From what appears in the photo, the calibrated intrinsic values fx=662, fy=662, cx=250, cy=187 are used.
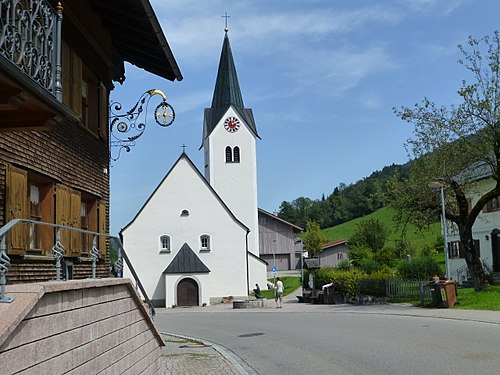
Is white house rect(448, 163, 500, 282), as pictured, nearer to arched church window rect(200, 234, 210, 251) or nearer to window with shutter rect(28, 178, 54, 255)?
arched church window rect(200, 234, 210, 251)

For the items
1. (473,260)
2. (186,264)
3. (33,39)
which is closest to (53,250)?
(33,39)

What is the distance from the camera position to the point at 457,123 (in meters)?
28.9

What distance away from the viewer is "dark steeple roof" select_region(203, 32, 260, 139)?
63188 mm

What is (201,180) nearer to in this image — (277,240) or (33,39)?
(277,240)

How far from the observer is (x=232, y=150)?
2451 inches

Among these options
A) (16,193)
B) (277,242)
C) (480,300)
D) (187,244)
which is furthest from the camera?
(277,242)

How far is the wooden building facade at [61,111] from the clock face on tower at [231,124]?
46357 millimetres

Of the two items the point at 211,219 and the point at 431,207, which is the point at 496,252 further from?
the point at 211,219

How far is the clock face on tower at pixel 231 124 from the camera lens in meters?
62.5

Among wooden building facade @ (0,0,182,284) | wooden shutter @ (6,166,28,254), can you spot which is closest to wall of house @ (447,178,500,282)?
wooden building facade @ (0,0,182,284)

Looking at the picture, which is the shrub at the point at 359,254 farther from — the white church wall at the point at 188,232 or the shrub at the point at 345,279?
the shrub at the point at 345,279

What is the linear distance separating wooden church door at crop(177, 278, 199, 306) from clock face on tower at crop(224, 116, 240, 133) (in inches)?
711

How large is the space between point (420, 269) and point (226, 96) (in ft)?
99.4

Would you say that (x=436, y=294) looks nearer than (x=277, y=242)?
Yes
